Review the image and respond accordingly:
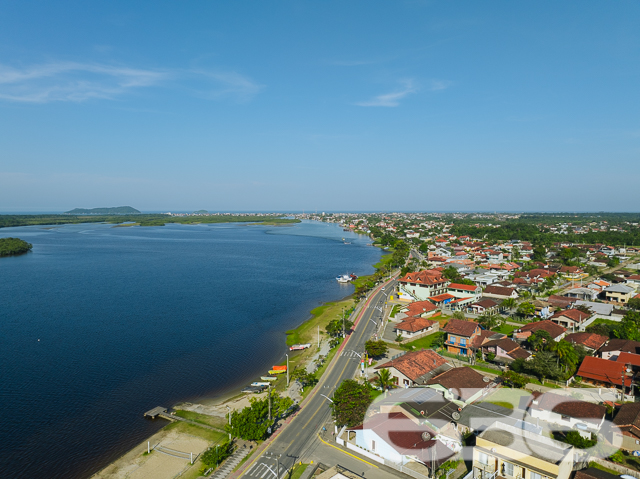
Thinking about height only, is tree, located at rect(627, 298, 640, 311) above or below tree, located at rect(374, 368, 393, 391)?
above

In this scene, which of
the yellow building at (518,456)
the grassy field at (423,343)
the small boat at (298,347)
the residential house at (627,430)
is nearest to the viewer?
the yellow building at (518,456)

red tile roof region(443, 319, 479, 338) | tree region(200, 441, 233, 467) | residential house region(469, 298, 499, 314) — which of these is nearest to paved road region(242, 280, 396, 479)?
tree region(200, 441, 233, 467)

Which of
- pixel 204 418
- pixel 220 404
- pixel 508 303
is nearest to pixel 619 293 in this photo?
pixel 508 303

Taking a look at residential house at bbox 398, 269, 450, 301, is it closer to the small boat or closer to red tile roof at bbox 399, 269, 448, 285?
red tile roof at bbox 399, 269, 448, 285

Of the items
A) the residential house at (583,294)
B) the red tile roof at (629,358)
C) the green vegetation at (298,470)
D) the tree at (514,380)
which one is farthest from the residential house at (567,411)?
the residential house at (583,294)

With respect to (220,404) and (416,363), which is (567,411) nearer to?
(416,363)

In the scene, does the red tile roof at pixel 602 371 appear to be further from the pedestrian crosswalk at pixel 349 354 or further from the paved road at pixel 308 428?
the paved road at pixel 308 428
